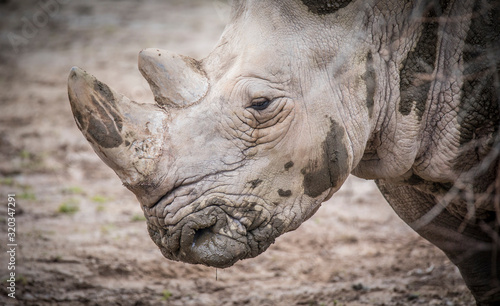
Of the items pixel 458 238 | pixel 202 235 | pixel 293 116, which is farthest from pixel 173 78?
pixel 458 238

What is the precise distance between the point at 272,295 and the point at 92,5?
464 inches

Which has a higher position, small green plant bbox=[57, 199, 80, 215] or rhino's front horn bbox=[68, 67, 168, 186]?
rhino's front horn bbox=[68, 67, 168, 186]

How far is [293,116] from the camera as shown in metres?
3.56

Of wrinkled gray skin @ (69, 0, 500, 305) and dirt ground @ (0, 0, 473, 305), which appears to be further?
dirt ground @ (0, 0, 473, 305)

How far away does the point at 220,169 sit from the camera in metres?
3.45

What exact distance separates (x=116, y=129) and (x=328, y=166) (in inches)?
48.8

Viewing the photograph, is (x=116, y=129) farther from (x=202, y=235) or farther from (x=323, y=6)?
(x=323, y=6)

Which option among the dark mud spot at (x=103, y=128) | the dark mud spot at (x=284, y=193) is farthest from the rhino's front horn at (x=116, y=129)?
the dark mud spot at (x=284, y=193)

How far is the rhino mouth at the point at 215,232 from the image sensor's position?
3.43 meters

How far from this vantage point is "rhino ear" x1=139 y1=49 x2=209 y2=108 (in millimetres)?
3555

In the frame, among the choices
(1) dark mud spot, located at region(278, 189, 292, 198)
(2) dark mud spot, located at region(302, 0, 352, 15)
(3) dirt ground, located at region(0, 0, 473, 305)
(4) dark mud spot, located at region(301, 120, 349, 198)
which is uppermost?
(2) dark mud spot, located at region(302, 0, 352, 15)

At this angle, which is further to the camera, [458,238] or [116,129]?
[458,238]

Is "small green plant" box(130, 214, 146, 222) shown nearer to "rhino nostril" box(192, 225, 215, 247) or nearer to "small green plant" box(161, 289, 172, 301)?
"small green plant" box(161, 289, 172, 301)

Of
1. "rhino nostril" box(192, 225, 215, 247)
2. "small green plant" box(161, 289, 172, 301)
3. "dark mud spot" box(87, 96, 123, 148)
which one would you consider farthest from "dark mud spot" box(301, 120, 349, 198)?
"small green plant" box(161, 289, 172, 301)
